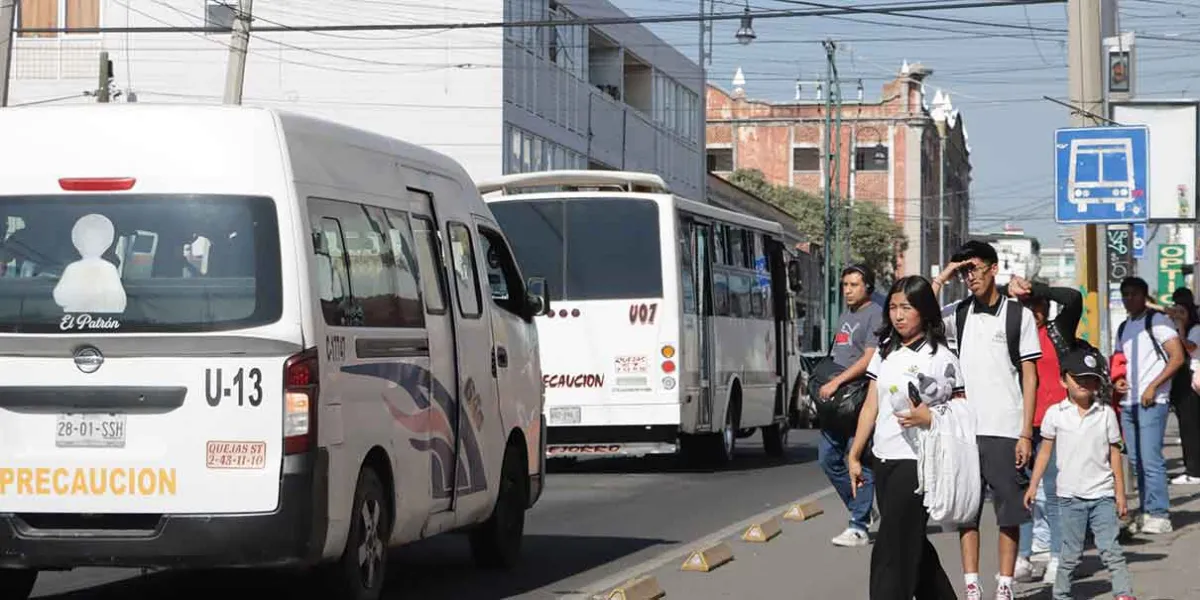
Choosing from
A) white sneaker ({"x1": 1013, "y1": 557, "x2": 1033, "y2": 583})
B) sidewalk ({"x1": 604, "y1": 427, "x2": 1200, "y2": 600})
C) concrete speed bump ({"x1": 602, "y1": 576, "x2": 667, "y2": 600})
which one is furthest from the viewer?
white sneaker ({"x1": 1013, "y1": 557, "x2": 1033, "y2": 583})

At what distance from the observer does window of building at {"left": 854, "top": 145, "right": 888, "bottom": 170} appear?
104000 millimetres

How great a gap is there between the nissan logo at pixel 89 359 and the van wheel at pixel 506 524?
12.3ft

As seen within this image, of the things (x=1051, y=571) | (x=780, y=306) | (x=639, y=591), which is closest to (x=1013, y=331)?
(x=1051, y=571)

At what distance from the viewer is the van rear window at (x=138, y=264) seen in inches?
351

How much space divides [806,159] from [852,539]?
93.9m

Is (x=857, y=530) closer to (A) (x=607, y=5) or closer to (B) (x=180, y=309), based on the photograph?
(B) (x=180, y=309)

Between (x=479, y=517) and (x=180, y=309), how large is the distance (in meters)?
3.31

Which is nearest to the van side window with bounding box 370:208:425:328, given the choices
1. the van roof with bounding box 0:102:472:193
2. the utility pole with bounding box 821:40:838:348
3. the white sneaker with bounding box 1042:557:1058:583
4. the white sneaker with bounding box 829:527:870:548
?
the van roof with bounding box 0:102:472:193

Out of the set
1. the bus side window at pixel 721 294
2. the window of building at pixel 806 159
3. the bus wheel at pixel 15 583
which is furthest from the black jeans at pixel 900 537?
the window of building at pixel 806 159

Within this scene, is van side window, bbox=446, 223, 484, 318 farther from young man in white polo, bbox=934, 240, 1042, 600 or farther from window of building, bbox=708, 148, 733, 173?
window of building, bbox=708, 148, 733, 173

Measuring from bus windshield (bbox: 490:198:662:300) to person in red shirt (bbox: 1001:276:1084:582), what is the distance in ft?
32.9

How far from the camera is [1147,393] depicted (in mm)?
14742

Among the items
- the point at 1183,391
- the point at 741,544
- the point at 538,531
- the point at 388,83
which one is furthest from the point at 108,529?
the point at 388,83

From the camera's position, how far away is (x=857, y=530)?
13742 millimetres
